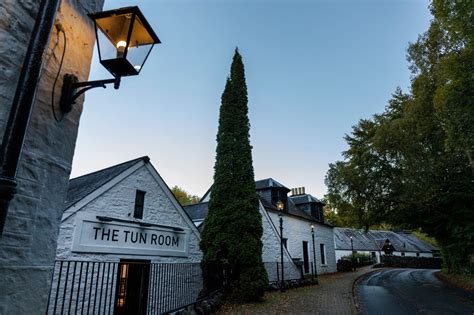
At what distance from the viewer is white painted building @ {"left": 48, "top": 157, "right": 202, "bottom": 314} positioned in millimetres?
7469

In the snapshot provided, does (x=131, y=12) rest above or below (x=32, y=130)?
above

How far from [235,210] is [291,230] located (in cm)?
1043

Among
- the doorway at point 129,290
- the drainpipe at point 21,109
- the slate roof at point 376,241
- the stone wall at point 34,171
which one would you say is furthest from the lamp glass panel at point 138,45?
the slate roof at point 376,241

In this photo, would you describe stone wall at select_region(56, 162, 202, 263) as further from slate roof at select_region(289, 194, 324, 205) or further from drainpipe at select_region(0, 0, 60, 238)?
slate roof at select_region(289, 194, 324, 205)

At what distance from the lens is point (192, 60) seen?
41.7ft

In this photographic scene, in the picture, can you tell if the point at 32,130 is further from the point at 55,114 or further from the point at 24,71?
the point at 24,71

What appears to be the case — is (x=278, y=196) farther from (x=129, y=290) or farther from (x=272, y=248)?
(x=129, y=290)

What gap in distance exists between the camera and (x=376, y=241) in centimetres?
4812

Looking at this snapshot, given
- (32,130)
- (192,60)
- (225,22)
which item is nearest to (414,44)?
(225,22)

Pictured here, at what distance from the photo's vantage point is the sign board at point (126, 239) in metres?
7.77

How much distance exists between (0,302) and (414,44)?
17866 millimetres

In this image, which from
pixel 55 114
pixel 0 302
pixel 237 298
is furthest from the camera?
pixel 237 298

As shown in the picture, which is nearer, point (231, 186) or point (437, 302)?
point (437, 302)

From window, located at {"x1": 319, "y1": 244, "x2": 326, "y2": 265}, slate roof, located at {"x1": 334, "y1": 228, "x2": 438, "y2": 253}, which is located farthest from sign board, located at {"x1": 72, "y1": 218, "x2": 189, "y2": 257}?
slate roof, located at {"x1": 334, "y1": 228, "x2": 438, "y2": 253}
